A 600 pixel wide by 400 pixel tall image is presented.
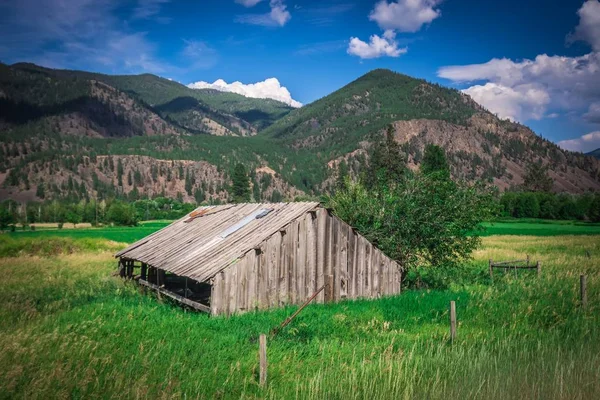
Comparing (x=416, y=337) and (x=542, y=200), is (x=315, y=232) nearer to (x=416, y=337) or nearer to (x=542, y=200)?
(x=416, y=337)

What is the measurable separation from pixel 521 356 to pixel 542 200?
117 meters

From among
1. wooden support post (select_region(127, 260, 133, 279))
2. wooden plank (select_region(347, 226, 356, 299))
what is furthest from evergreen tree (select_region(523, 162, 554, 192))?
wooden support post (select_region(127, 260, 133, 279))

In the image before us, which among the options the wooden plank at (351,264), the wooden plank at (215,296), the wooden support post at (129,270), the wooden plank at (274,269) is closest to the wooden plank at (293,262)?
the wooden plank at (274,269)

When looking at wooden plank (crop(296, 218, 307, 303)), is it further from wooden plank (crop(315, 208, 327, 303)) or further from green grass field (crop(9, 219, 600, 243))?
green grass field (crop(9, 219, 600, 243))

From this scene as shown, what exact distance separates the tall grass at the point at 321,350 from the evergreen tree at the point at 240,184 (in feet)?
283

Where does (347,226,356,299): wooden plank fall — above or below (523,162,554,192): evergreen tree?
below

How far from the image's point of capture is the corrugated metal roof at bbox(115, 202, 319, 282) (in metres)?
16.2

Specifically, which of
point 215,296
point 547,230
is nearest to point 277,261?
point 215,296

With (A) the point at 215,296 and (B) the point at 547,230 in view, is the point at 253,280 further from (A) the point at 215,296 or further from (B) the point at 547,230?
(B) the point at 547,230

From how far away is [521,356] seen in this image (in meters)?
10.0

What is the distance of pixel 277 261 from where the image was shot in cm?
1658

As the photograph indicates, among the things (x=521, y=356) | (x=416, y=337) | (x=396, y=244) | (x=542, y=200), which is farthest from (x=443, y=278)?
(x=542, y=200)

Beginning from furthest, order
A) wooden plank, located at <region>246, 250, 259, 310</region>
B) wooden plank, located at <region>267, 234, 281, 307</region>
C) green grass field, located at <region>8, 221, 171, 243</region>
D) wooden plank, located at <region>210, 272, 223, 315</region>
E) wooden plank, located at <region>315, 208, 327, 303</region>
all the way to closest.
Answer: green grass field, located at <region>8, 221, 171, 243</region> → wooden plank, located at <region>315, 208, 327, 303</region> → wooden plank, located at <region>267, 234, 281, 307</region> → wooden plank, located at <region>246, 250, 259, 310</region> → wooden plank, located at <region>210, 272, 223, 315</region>

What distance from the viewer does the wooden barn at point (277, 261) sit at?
15625 millimetres
